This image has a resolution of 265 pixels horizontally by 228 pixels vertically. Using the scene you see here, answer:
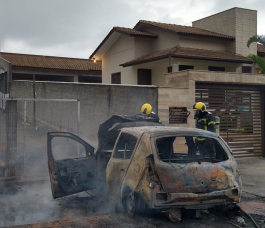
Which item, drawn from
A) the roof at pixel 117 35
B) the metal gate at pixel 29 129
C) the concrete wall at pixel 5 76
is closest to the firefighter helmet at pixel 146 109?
the metal gate at pixel 29 129

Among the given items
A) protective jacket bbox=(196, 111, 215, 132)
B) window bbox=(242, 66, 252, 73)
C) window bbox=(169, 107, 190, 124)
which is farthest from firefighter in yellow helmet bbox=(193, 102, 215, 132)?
window bbox=(242, 66, 252, 73)

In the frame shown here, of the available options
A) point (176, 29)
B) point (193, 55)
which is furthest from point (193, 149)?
point (176, 29)

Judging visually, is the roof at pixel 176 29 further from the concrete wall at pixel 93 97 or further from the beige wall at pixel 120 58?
the concrete wall at pixel 93 97

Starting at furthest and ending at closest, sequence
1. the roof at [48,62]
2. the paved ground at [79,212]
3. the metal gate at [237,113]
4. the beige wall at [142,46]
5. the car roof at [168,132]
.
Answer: the roof at [48,62] < the beige wall at [142,46] < the metal gate at [237,113] < the car roof at [168,132] < the paved ground at [79,212]

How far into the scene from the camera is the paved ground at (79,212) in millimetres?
5363

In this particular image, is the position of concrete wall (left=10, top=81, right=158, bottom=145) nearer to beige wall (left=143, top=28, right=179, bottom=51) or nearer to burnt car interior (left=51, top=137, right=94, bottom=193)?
burnt car interior (left=51, top=137, right=94, bottom=193)

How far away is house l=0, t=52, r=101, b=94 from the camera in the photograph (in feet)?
89.1

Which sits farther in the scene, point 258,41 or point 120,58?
point 120,58

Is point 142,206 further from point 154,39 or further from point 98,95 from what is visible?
point 154,39

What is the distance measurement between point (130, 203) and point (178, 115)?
6922mm

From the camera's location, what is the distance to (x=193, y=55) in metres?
18.5

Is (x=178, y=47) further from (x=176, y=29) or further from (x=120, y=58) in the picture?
(x=120, y=58)

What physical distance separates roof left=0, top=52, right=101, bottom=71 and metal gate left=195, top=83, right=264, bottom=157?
1709cm

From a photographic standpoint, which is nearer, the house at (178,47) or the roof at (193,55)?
the roof at (193,55)
